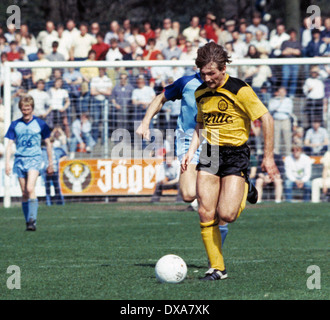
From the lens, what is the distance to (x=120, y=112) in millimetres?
17875

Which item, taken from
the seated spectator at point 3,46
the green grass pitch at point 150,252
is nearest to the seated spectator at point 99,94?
the green grass pitch at point 150,252

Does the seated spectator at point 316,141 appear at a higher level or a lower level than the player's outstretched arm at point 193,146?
lower

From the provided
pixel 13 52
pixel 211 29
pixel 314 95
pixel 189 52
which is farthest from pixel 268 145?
pixel 211 29

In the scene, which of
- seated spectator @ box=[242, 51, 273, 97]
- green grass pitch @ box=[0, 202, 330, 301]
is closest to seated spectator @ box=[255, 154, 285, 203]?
green grass pitch @ box=[0, 202, 330, 301]

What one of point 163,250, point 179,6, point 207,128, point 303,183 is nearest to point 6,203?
point 303,183

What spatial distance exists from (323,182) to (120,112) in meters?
4.68

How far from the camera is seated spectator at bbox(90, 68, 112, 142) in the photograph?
17859 millimetres

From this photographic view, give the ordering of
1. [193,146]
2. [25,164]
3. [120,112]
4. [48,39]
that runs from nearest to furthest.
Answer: [193,146]
[25,164]
[120,112]
[48,39]

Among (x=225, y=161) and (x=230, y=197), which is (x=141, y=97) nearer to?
(x=225, y=161)

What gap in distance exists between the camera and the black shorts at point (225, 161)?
287 inches

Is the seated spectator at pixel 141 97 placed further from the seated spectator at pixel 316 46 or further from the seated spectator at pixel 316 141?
the seated spectator at pixel 316 46

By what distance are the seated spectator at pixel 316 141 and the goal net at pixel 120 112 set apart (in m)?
0.05

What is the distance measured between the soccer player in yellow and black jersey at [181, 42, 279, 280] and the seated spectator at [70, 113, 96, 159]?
10.4 meters

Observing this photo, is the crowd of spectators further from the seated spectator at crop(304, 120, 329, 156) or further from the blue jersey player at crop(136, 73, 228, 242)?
the blue jersey player at crop(136, 73, 228, 242)
